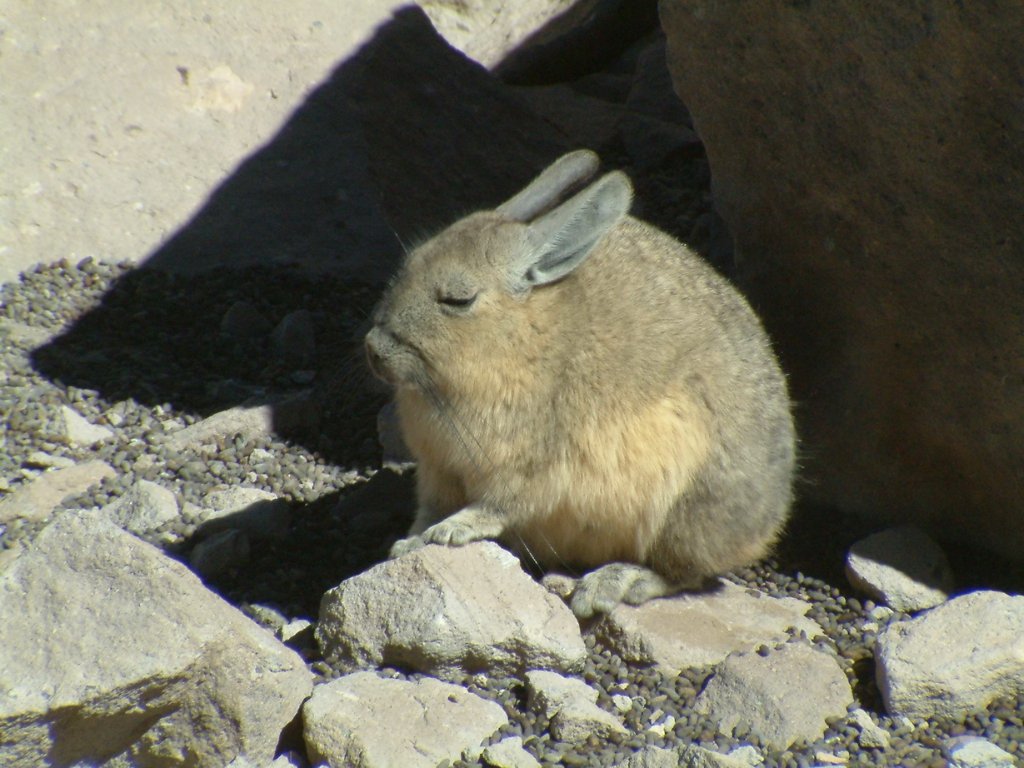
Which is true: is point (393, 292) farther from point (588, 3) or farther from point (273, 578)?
point (588, 3)

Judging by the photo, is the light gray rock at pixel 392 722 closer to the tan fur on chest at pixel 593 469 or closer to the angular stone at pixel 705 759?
the angular stone at pixel 705 759

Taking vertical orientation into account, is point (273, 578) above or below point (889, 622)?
above

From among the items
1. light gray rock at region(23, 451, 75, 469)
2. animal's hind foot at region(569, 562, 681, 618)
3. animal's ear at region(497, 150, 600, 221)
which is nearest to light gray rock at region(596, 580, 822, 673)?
animal's hind foot at region(569, 562, 681, 618)

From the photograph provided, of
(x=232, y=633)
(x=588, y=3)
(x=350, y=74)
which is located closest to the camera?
(x=232, y=633)

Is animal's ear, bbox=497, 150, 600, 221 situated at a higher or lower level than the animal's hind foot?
higher

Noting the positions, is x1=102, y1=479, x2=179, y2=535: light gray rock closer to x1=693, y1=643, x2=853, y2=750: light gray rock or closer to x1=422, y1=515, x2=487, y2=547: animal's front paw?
x1=422, y1=515, x2=487, y2=547: animal's front paw

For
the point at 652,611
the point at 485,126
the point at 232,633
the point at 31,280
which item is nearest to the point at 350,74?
the point at 485,126

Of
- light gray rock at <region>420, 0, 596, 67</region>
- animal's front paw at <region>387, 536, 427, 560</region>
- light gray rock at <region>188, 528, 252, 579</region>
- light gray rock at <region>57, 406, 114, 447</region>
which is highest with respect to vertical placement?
light gray rock at <region>420, 0, 596, 67</region>

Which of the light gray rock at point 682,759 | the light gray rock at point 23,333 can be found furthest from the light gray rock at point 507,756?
the light gray rock at point 23,333
